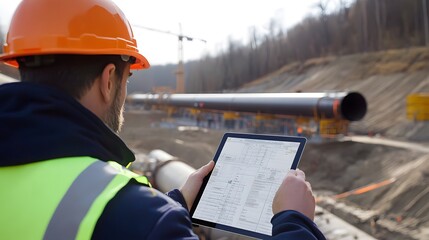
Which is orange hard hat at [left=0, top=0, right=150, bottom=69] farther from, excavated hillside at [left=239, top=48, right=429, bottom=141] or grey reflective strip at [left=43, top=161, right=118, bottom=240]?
excavated hillside at [left=239, top=48, right=429, bottom=141]

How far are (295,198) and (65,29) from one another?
105cm

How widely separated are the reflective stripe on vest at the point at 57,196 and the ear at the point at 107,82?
1.04ft

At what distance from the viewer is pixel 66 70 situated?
1.42 m

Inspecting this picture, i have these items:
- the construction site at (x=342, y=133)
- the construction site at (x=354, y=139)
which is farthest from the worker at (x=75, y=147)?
the construction site at (x=354, y=139)

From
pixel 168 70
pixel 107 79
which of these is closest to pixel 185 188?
pixel 107 79

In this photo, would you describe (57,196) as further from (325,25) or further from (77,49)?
(325,25)

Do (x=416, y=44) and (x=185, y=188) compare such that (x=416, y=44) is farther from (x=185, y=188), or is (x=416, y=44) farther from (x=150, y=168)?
(x=185, y=188)

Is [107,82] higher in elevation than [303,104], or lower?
higher

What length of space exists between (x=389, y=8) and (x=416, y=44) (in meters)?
6.43

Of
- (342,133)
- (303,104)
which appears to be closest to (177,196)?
(303,104)

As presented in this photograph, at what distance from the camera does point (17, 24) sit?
1625 millimetres

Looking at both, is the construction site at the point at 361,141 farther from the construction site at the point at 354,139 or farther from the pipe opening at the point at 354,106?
the pipe opening at the point at 354,106

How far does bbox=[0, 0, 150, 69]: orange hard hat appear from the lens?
58.4 inches

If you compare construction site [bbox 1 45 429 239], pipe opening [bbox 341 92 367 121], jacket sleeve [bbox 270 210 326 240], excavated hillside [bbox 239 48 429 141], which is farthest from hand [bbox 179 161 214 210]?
excavated hillside [bbox 239 48 429 141]
